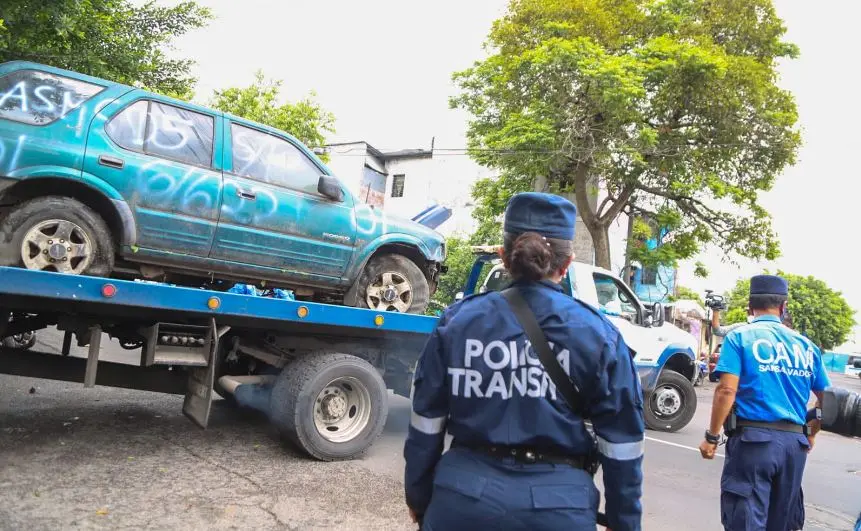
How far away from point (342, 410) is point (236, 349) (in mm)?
961

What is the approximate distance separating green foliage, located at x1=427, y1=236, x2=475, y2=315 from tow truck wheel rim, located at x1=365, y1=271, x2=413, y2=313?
729 inches

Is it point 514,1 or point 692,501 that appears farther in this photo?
point 514,1

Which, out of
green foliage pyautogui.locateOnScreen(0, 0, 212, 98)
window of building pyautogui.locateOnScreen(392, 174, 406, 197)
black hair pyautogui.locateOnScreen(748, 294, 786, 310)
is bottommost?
A: black hair pyautogui.locateOnScreen(748, 294, 786, 310)

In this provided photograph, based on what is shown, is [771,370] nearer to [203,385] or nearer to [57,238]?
[203,385]

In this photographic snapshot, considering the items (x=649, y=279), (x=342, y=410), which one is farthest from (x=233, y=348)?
(x=649, y=279)

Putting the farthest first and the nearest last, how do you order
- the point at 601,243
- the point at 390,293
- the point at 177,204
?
the point at 601,243, the point at 390,293, the point at 177,204

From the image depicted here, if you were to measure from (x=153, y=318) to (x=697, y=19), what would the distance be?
19.1 m

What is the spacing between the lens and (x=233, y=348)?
5234mm

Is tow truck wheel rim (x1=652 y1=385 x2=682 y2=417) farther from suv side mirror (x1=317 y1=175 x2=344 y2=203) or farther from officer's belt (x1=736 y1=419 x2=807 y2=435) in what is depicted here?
officer's belt (x1=736 y1=419 x2=807 y2=435)

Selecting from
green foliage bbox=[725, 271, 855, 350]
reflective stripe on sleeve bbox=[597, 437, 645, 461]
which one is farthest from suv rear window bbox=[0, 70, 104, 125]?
green foliage bbox=[725, 271, 855, 350]

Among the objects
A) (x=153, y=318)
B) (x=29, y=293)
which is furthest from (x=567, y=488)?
(x=153, y=318)

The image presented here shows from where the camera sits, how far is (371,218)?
5828 millimetres

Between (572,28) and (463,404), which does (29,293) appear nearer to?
(463,404)

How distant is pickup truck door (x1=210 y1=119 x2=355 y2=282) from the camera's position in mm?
5082
